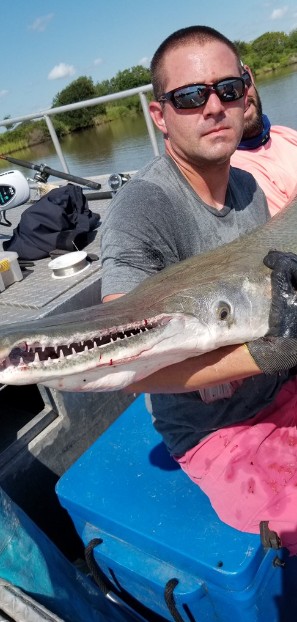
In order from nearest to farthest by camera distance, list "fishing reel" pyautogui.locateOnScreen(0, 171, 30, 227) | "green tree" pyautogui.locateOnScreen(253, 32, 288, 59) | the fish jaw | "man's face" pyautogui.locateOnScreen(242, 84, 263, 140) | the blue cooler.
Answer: the fish jaw
the blue cooler
"man's face" pyautogui.locateOnScreen(242, 84, 263, 140)
"fishing reel" pyautogui.locateOnScreen(0, 171, 30, 227)
"green tree" pyautogui.locateOnScreen(253, 32, 288, 59)

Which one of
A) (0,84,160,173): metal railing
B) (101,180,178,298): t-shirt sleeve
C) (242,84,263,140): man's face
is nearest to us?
(101,180,178,298): t-shirt sleeve

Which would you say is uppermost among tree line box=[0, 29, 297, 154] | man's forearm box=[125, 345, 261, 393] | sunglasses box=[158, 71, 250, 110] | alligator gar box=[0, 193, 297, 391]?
tree line box=[0, 29, 297, 154]

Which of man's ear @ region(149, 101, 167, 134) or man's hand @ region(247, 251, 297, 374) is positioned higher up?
man's ear @ region(149, 101, 167, 134)

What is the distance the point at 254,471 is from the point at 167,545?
1.59 ft

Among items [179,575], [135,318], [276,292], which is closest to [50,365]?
[135,318]

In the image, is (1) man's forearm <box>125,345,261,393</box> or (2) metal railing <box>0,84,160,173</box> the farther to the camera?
(2) metal railing <box>0,84,160,173</box>

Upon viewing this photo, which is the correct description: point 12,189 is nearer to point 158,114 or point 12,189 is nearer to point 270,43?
point 158,114

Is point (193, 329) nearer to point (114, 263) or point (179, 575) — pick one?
point (114, 263)

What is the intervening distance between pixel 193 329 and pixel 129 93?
4.96 meters

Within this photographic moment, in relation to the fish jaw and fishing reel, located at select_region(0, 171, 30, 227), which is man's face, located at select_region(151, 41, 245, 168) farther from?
fishing reel, located at select_region(0, 171, 30, 227)

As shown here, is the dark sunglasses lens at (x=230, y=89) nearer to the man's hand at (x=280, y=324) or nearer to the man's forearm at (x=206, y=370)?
the man's hand at (x=280, y=324)

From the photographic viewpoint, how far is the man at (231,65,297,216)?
3.63 m

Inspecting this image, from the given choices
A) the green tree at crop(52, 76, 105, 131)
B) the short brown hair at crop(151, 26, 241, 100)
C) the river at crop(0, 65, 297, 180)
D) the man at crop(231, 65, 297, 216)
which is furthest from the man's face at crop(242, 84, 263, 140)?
the green tree at crop(52, 76, 105, 131)

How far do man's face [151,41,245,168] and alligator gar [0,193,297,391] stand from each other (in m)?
0.41
